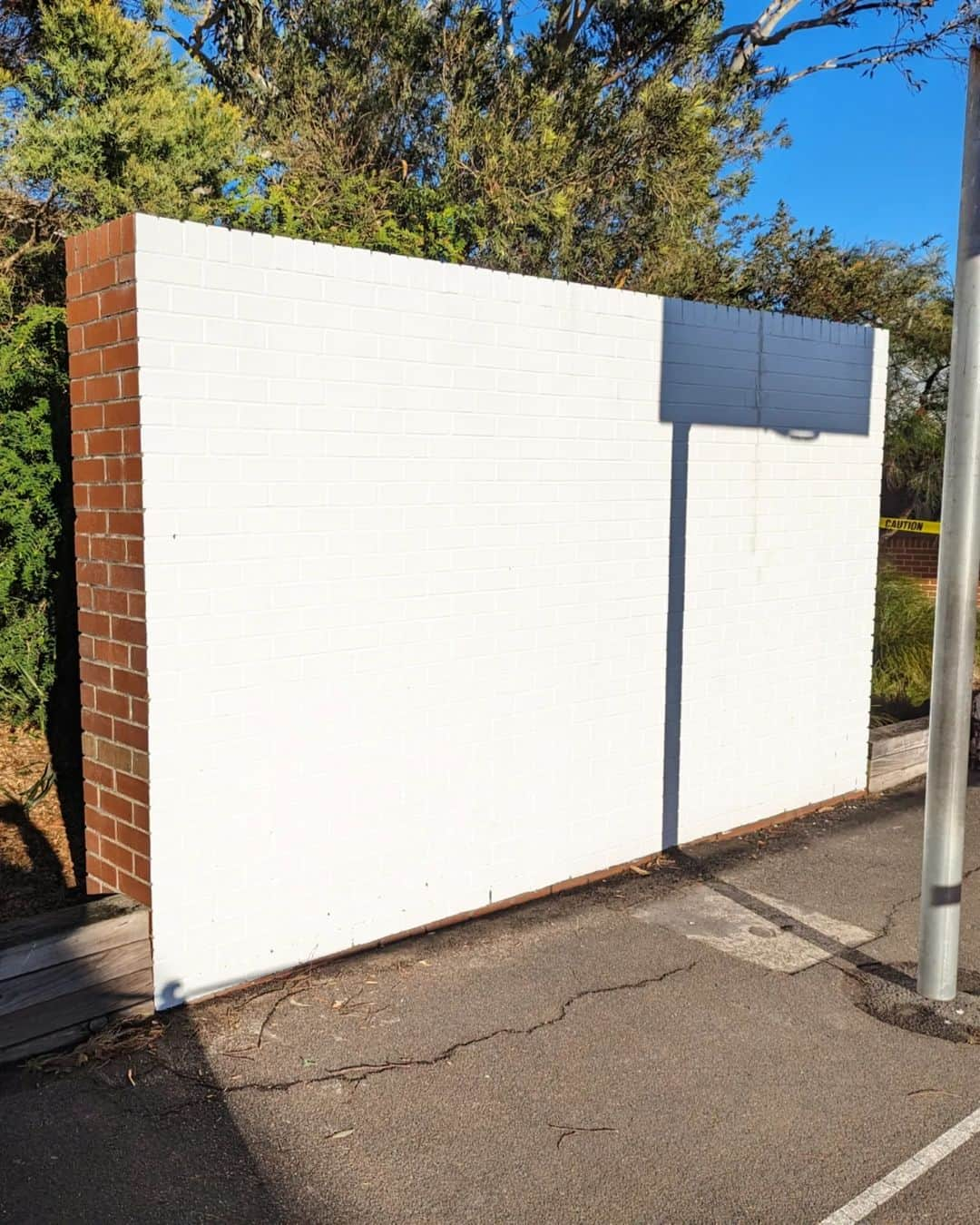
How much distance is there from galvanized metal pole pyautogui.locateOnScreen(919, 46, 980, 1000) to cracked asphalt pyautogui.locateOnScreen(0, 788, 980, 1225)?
38 centimetres

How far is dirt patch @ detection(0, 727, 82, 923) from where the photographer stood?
500cm

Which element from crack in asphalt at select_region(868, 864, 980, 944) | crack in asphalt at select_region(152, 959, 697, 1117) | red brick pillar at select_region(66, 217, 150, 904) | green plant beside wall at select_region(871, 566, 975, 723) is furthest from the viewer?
green plant beside wall at select_region(871, 566, 975, 723)

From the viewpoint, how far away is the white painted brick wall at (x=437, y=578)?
4.29 metres

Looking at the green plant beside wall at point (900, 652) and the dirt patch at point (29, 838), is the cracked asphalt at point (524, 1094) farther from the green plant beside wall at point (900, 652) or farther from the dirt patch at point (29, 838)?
the green plant beside wall at point (900, 652)

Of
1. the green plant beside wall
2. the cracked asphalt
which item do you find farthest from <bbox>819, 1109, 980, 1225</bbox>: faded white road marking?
the green plant beside wall

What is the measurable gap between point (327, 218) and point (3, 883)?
262 inches

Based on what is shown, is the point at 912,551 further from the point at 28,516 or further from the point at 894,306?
the point at 28,516

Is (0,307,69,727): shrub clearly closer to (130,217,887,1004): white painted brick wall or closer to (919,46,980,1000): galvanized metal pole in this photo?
(130,217,887,1004): white painted brick wall

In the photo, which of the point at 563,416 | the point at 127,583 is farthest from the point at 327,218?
the point at 127,583

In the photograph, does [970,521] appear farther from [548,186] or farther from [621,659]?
[548,186]

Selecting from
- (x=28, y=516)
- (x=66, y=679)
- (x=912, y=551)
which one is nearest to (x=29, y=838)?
(x=66, y=679)

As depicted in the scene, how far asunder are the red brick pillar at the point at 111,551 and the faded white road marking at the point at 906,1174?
2580 mm

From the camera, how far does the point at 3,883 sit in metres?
5.11

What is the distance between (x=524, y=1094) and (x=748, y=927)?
1853 mm
